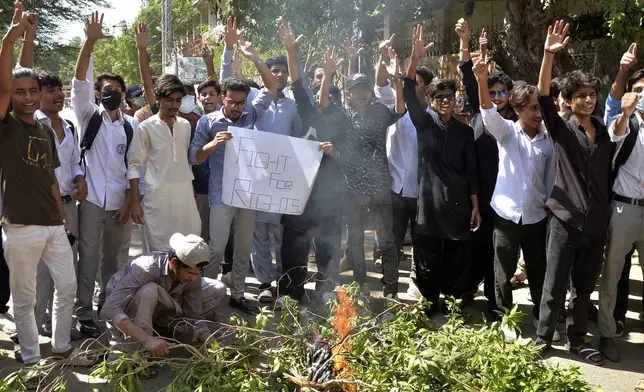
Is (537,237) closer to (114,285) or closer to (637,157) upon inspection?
(637,157)

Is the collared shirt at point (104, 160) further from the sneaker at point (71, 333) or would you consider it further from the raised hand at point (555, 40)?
the raised hand at point (555, 40)

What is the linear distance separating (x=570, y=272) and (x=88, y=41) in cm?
410

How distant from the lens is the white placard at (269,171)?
222 inches

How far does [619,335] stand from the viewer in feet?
17.5

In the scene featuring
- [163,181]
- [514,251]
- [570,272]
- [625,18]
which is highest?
[625,18]

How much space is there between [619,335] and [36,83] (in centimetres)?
485

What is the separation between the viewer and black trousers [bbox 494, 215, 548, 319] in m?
5.04

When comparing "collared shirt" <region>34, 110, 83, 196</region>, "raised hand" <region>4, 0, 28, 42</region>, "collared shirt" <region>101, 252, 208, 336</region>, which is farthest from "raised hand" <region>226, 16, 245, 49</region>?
"collared shirt" <region>101, 252, 208, 336</region>

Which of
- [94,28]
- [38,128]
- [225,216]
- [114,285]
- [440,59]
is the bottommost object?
[114,285]

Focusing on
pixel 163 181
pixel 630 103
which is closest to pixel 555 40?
pixel 630 103

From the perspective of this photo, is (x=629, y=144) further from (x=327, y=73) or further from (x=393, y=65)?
(x=327, y=73)

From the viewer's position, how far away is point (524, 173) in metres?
4.99

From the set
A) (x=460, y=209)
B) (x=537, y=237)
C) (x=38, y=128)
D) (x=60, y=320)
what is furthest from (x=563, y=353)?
(x=38, y=128)

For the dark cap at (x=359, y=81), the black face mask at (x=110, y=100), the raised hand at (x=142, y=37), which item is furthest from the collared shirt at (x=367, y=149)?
the black face mask at (x=110, y=100)
